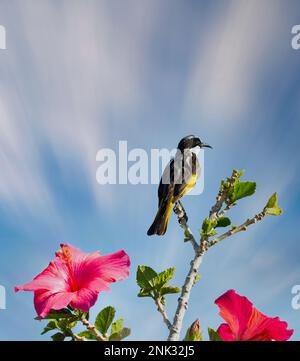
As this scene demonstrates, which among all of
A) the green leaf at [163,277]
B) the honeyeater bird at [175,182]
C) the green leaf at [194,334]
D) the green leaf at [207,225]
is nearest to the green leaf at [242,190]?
the green leaf at [207,225]

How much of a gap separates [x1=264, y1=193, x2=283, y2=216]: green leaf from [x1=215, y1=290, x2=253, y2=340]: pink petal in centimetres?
38

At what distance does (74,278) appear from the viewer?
3.53ft

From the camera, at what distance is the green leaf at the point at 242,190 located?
1265 millimetres

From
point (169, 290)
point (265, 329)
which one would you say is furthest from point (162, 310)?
point (265, 329)

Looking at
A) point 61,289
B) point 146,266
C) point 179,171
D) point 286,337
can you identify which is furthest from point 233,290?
point 179,171

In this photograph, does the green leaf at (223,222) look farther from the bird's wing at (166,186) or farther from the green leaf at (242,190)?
the bird's wing at (166,186)

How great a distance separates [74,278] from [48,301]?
0.13 m

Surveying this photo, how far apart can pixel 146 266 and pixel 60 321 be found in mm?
259

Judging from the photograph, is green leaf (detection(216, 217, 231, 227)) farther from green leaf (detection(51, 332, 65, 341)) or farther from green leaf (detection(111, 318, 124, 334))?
green leaf (detection(51, 332, 65, 341))

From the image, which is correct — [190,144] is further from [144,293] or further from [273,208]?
[144,293]

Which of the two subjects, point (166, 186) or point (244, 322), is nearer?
point (244, 322)
